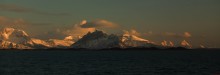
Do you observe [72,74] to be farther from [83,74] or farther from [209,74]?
[209,74]

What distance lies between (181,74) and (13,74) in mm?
37749

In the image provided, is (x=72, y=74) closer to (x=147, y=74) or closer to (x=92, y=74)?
(x=92, y=74)

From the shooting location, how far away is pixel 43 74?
91.8 metres

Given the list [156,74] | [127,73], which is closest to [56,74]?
[127,73]

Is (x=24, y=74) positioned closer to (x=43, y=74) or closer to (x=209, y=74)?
(x=43, y=74)

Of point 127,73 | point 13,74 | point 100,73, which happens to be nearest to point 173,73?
point 127,73

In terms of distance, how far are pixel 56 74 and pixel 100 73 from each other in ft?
34.0

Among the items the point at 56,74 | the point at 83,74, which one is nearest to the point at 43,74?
the point at 56,74

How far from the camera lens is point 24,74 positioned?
91938 millimetres

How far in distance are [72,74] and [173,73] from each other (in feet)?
75.0

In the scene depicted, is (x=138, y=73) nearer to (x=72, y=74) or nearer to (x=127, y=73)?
(x=127, y=73)

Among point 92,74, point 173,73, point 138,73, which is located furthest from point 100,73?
point 173,73

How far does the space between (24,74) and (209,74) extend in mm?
41248

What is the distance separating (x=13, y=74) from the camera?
92.7 meters
